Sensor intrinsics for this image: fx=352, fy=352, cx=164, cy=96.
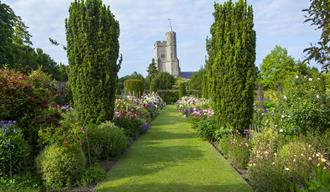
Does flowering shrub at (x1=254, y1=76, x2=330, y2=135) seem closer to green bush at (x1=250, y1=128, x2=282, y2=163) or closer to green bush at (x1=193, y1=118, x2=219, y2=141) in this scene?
green bush at (x1=250, y1=128, x2=282, y2=163)

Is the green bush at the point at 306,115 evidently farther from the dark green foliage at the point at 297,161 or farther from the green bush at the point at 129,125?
the green bush at the point at 129,125

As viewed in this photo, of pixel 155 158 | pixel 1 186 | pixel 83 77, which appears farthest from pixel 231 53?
pixel 1 186

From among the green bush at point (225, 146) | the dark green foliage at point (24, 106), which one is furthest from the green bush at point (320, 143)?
the dark green foliage at point (24, 106)

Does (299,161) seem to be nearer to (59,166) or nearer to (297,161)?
(297,161)

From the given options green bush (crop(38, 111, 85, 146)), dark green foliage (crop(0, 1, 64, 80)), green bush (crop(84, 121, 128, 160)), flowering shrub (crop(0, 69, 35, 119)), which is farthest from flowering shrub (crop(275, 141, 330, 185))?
dark green foliage (crop(0, 1, 64, 80))

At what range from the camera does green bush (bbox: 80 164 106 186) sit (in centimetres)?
672

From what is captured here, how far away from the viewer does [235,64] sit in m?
10.3

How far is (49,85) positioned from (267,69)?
3496cm

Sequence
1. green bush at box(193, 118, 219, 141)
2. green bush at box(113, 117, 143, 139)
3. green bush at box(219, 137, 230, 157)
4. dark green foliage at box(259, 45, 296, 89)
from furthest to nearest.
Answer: dark green foliage at box(259, 45, 296, 89) < green bush at box(113, 117, 143, 139) < green bush at box(193, 118, 219, 141) < green bush at box(219, 137, 230, 157)

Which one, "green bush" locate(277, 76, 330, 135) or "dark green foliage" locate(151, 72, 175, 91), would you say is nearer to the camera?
"green bush" locate(277, 76, 330, 135)

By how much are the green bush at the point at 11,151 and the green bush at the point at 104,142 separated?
2132 mm

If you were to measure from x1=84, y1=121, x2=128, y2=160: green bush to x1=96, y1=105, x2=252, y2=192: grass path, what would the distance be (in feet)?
1.22

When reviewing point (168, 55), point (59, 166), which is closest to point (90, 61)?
point (59, 166)

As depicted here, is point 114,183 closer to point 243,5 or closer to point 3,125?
point 3,125
